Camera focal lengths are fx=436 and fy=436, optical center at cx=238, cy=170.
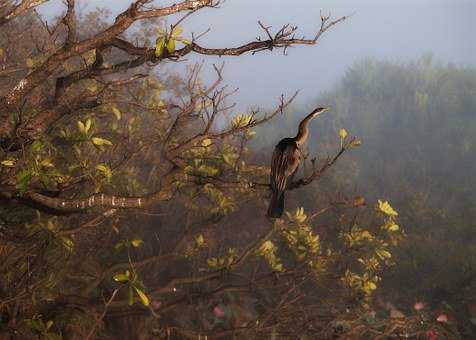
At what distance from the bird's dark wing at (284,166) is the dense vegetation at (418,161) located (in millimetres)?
2776

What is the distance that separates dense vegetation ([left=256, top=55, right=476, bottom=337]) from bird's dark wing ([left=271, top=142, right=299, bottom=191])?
9.11 ft

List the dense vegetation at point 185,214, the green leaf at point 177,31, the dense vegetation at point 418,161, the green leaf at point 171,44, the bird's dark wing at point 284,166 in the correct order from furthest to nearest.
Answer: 1. the dense vegetation at point 418,161
2. the dense vegetation at point 185,214
3. the bird's dark wing at point 284,166
4. the green leaf at point 177,31
5. the green leaf at point 171,44

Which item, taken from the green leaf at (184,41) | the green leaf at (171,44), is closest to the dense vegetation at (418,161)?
the green leaf at (184,41)

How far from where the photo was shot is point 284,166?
3396 millimetres

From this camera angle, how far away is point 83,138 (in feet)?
14.4

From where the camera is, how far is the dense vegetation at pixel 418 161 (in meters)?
10.1

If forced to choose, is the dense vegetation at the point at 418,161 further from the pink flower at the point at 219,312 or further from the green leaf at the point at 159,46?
the green leaf at the point at 159,46

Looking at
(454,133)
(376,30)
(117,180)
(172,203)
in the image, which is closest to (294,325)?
(117,180)

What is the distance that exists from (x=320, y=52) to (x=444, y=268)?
16496 centimetres

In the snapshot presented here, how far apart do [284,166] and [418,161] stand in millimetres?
18076

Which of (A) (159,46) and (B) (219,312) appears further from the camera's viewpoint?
(B) (219,312)

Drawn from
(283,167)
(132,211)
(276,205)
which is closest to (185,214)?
(132,211)

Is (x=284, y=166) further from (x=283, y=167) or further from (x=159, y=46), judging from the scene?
(x=159, y=46)

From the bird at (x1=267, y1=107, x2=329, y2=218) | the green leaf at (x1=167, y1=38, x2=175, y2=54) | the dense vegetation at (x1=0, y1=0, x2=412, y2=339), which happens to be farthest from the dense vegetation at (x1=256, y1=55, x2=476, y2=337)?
the green leaf at (x1=167, y1=38, x2=175, y2=54)
